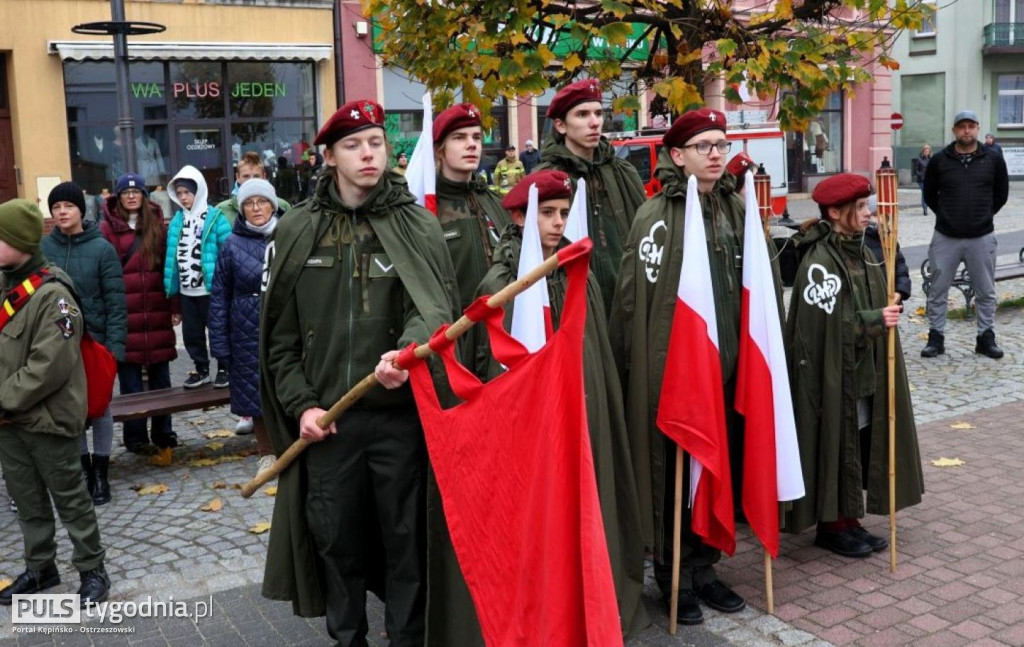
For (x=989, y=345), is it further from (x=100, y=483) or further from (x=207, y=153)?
(x=207, y=153)

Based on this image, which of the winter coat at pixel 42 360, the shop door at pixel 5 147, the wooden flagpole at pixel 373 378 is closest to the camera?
the wooden flagpole at pixel 373 378

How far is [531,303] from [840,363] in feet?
6.13

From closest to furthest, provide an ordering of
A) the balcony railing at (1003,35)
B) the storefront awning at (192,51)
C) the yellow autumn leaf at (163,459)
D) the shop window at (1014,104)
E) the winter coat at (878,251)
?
1. the winter coat at (878,251)
2. the yellow autumn leaf at (163,459)
3. the storefront awning at (192,51)
4. the balcony railing at (1003,35)
5. the shop window at (1014,104)

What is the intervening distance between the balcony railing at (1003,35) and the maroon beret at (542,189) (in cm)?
4311

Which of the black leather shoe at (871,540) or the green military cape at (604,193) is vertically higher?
the green military cape at (604,193)

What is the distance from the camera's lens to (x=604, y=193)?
583cm

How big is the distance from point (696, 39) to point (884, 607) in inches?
181

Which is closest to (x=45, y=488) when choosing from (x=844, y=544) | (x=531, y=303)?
(x=531, y=303)

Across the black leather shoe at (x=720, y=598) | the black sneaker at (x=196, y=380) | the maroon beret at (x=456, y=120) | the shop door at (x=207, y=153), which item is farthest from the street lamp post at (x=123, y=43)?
the shop door at (x=207, y=153)

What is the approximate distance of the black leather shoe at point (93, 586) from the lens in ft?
17.3

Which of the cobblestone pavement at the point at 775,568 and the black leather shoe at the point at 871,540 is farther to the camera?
the black leather shoe at the point at 871,540

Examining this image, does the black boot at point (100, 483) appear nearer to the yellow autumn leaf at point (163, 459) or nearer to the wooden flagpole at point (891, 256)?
the yellow autumn leaf at point (163, 459)

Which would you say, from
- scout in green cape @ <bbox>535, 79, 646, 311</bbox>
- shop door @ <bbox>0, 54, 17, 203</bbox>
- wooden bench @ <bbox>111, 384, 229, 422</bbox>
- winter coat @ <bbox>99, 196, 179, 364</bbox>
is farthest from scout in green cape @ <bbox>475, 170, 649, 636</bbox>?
shop door @ <bbox>0, 54, 17, 203</bbox>

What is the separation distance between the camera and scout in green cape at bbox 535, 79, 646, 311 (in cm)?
564
